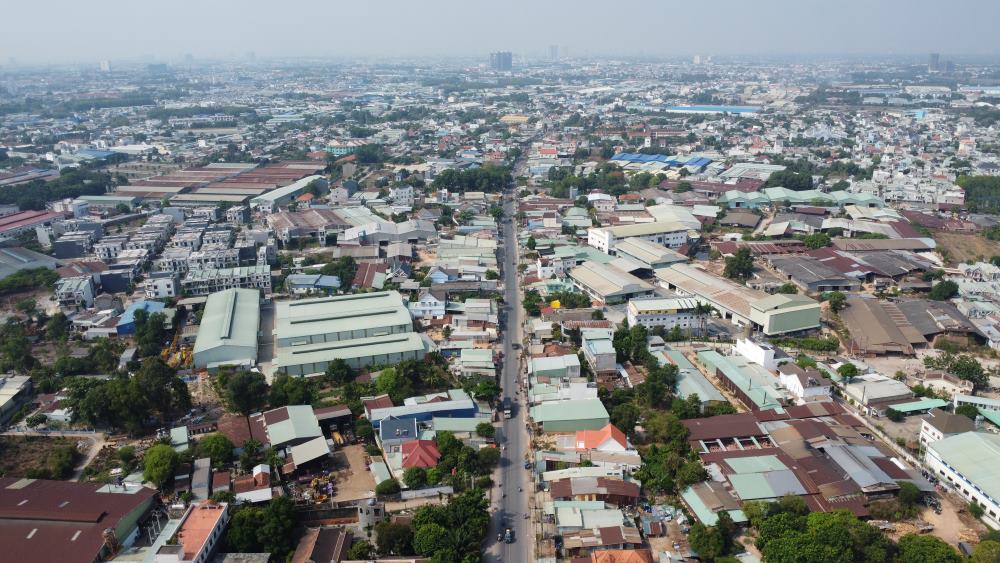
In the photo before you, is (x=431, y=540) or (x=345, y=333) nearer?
(x=431, y=540)

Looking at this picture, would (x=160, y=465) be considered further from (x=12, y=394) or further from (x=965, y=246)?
(x=965, y=246)

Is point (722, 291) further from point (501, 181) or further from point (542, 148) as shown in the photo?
point (542, 148)

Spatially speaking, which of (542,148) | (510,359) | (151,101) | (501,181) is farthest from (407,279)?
(151,101)

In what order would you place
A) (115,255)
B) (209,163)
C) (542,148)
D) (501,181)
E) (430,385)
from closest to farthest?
(430,385), (115,255), (501,181), (209,163), (542,148)

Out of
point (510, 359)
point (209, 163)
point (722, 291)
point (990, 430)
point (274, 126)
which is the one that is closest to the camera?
point (990, 430)

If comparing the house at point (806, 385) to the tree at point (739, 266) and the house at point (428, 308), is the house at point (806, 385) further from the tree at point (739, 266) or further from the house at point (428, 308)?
the house at point (428, 308)

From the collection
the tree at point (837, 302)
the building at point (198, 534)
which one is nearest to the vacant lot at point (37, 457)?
the building at point (198, 534)

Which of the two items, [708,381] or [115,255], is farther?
[115,255]

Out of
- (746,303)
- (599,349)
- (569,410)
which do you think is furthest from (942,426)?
(569,410)
